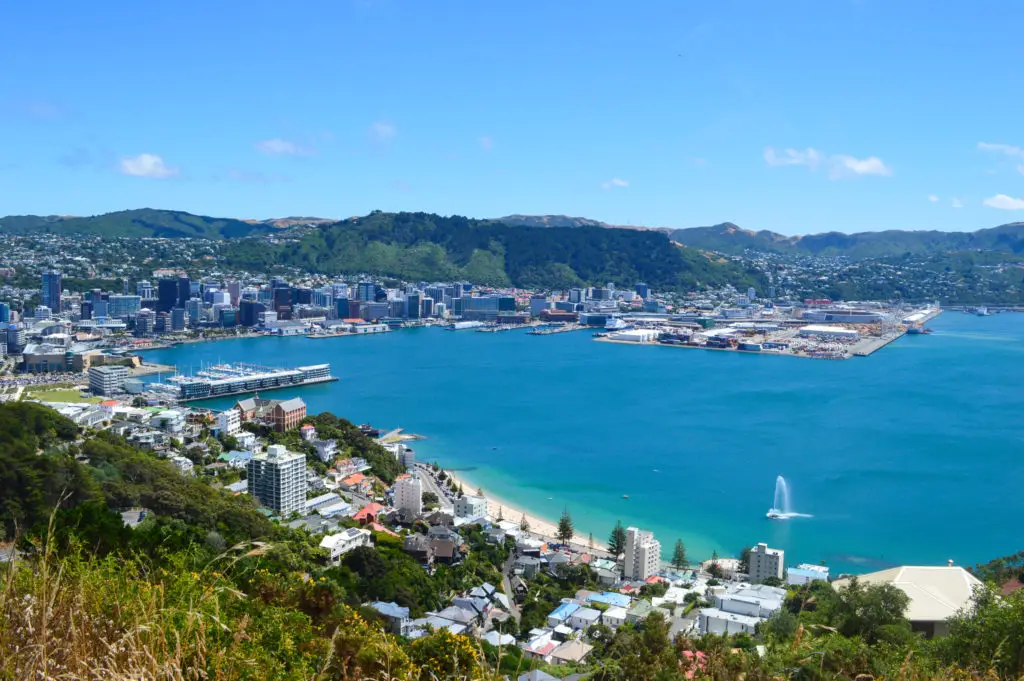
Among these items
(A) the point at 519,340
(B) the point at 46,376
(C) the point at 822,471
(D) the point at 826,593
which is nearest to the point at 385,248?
(A) the point at 519,340

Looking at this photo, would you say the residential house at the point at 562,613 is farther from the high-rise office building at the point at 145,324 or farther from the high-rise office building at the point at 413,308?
the high-rise office building at the point at 413,308

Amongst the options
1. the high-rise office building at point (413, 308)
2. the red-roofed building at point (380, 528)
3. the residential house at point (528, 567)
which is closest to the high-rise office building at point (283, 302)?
the high-rise office building at point (413, 308)

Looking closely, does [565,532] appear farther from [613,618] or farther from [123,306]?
[123,306]

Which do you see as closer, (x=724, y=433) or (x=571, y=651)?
(x=571, y=651)

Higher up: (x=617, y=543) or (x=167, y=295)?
(x=167, y=295)

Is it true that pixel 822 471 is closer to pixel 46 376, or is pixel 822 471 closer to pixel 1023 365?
pixel 1023 365

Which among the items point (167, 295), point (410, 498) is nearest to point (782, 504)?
point (410, 498)
